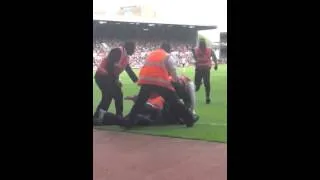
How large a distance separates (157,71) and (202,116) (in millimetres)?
1870

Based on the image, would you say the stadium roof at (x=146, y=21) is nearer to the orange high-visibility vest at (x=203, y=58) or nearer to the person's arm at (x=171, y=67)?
the orange high-visibility vest at (x=203, y=58)

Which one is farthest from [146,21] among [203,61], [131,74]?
[203,61]

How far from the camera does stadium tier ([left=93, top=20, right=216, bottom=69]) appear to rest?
8.44 meters

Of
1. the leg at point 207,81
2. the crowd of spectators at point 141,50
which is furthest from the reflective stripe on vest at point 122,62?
the leg at point 207,81

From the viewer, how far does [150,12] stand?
27.9 ft

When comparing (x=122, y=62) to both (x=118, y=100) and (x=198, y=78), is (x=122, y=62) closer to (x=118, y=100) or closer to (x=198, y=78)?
(x=118, y=100)

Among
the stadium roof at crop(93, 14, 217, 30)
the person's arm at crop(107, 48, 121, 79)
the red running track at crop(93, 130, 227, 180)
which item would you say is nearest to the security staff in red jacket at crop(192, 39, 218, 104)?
the stadium roof at crop(93, 14, 217, 30)

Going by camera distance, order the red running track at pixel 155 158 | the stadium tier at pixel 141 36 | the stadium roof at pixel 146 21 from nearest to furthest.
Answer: the red running track at pixel 155 158 < the stadium tier at pixel 141 36 < the stadium roof at pixel 146 21

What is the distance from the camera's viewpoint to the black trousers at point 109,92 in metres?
8.22

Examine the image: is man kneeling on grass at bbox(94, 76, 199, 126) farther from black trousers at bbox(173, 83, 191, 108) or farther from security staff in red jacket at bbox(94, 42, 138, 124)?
security staff in red jacket at bbox(94, 42, 138, 124)
